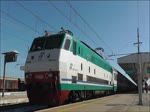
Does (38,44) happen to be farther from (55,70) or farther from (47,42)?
(55,70)

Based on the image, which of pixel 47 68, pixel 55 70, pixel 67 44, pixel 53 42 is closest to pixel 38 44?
pixel 53 42

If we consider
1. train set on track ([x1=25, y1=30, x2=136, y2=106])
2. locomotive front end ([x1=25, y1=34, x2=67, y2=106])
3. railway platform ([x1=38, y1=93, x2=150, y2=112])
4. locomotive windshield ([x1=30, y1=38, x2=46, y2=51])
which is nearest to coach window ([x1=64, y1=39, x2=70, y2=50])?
train set on track ([x1=25, y1=30, x2=136, y2=106])

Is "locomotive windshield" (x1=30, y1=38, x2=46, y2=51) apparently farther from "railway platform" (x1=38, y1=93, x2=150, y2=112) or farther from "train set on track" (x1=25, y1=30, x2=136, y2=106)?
"railway platform" (x1=38, y1=93, x2=150, y2=112)

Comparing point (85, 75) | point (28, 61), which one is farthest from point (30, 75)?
point (85, 75)

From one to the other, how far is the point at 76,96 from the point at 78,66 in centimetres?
179

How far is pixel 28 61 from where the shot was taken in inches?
580

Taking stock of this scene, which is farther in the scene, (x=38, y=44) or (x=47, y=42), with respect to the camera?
(x=38, y=44)

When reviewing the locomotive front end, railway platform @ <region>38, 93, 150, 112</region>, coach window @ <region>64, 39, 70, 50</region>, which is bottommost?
railway platform @ <region>38, 93, 150, 112</region>

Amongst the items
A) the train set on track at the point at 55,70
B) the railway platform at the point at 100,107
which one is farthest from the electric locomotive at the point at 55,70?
the railway platform at the point at 100,107

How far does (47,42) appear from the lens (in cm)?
1513

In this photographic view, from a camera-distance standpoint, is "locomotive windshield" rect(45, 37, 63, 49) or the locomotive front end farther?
"locomotive windshield" rect(45, 37, 63, 49)

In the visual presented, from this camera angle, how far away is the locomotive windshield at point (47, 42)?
14.6 meters

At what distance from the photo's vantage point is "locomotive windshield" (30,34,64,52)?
48.0 ft

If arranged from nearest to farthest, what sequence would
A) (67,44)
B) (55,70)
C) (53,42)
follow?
(55,70) < (67,44) < (53,42)
